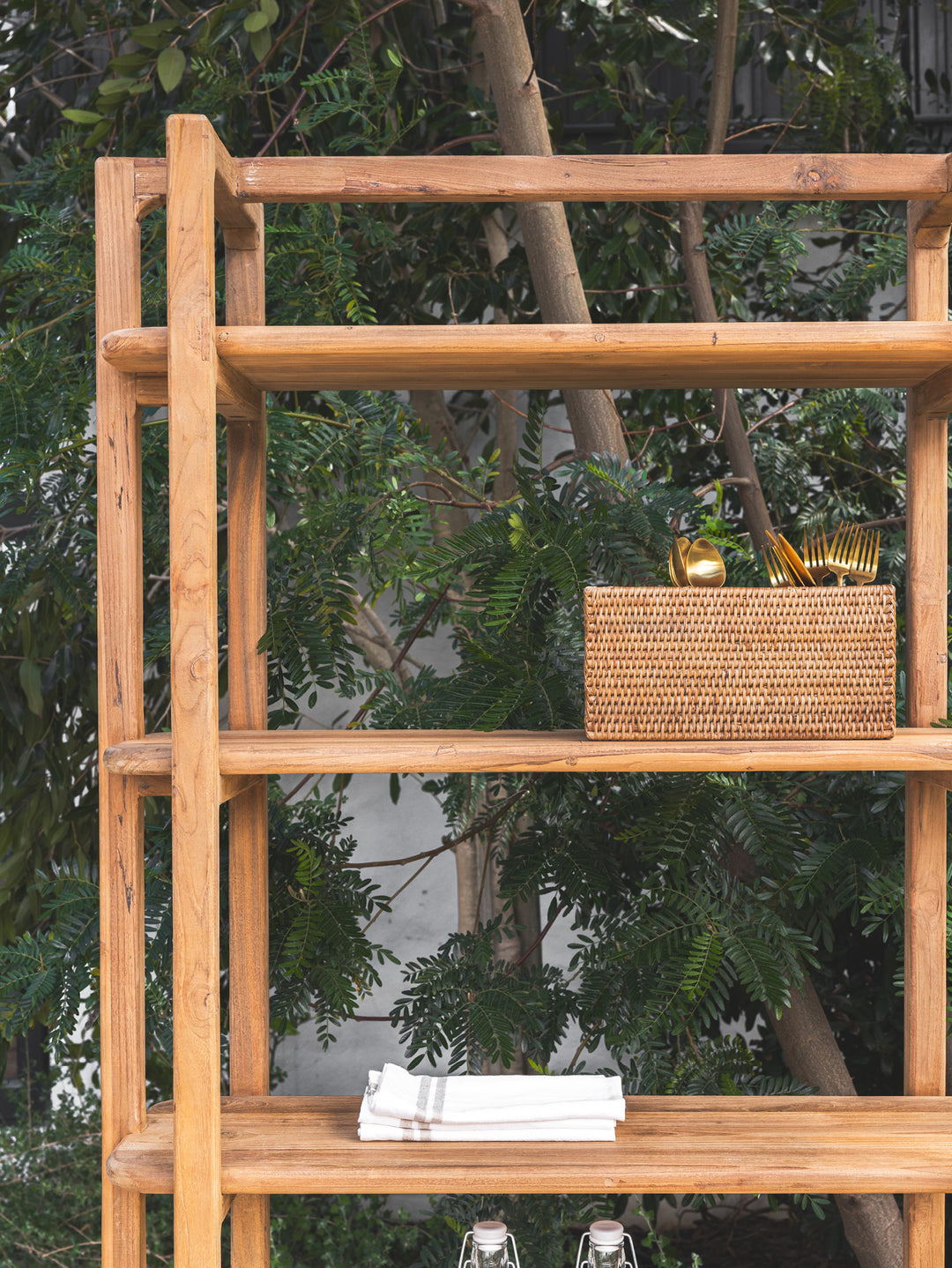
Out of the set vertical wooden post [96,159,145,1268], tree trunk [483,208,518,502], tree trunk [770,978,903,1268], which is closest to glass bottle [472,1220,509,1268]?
vertical wooden post [96,159,145,1268]

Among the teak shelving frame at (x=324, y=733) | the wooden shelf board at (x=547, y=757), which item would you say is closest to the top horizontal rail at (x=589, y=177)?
the teak shelving frame at (x=324, y=733)

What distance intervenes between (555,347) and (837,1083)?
49.8 inches

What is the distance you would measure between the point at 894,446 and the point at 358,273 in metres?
1.15

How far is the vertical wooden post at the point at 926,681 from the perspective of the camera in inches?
55.1

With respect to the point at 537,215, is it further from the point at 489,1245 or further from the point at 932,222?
the point at 489,1245

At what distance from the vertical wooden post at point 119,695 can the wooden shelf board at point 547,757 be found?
8 cm

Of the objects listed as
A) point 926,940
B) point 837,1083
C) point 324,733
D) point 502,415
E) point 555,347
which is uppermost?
point 502,415

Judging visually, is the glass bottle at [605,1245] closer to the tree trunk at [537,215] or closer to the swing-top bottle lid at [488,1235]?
the swing-top bottle lid at [488,1235]

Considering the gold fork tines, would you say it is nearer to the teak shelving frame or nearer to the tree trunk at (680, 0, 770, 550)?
the teak shelving frame

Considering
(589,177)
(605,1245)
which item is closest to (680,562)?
(589,177)

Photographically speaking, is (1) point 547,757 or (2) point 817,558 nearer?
(1) point 547,757

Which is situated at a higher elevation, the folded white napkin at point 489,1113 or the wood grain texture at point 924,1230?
the folded white napkin at point 489,1113

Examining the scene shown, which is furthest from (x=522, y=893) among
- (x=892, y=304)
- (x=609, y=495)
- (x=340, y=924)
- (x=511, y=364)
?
(x=892, y=304)

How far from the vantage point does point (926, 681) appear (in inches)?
56.3
